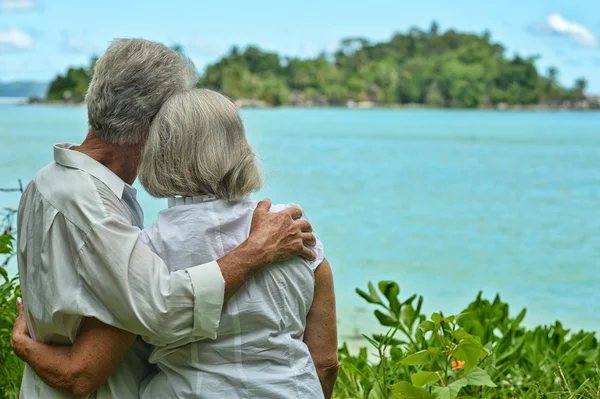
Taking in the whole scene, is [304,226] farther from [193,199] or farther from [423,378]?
[423,378]

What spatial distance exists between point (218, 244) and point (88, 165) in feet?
1.10

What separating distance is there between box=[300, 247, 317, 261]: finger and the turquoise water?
0.84 feet

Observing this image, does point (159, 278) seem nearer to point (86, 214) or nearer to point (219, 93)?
point (86, 214)

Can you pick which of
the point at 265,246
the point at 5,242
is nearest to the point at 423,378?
the point at 265,246

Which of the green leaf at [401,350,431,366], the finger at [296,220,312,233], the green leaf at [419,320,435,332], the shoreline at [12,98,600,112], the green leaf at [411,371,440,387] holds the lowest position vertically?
the shoreline at [12,98,600,112]

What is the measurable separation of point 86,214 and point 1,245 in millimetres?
928

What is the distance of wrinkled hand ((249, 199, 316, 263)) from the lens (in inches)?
71.9

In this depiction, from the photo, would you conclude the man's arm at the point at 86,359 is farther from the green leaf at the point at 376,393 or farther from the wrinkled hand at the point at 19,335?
the green leaf at the point at 376,393

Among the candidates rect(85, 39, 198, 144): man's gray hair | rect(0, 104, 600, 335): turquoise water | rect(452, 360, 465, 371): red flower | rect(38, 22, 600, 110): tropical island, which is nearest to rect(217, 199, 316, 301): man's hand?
rect(0, 104, 600, 335): turquoise water

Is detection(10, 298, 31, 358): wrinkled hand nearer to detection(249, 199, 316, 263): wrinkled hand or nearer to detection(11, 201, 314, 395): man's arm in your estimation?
detection(11, 201, 314, 395): man's arm

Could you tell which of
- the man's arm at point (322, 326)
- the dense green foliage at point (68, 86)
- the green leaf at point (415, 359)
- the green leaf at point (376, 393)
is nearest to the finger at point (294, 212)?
the man's arm at point (322, 326)

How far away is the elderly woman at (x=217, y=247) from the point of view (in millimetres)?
1820

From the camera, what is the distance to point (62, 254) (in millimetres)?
1840

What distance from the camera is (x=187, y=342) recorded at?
183 cm
